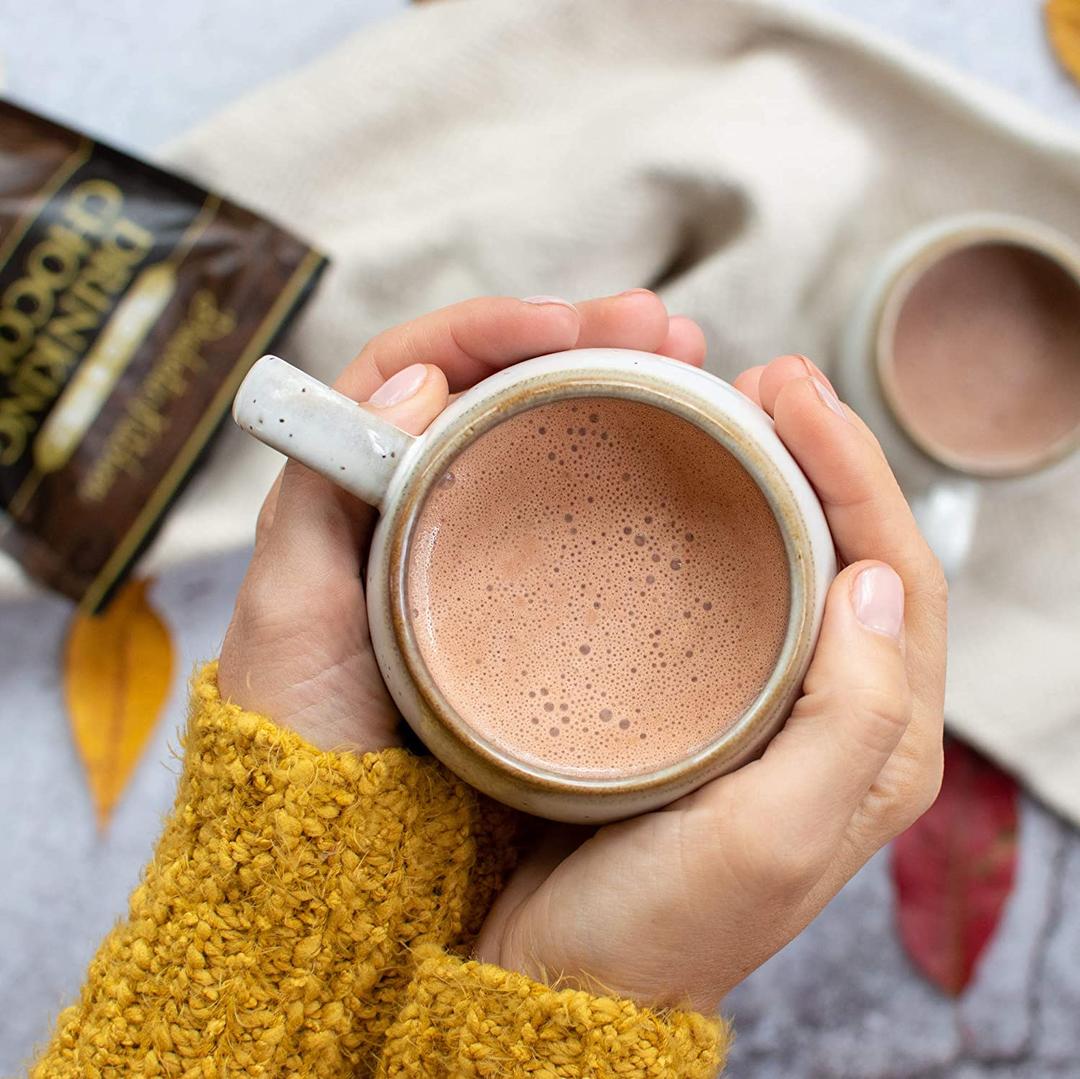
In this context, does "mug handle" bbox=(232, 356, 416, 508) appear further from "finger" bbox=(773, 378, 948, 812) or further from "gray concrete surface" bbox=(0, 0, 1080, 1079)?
"gray concrete surface" bbox=(0, 0, 1080, 1079)

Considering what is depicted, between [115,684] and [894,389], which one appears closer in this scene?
[894,389]

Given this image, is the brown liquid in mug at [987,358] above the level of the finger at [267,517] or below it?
below

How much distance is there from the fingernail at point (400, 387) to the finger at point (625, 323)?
0.34 feet

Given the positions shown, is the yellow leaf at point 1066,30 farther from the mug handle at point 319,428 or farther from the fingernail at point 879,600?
the mug handle at point 319,428

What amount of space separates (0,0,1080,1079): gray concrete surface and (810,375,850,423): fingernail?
574 millimetres

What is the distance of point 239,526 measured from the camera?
3.25 feet

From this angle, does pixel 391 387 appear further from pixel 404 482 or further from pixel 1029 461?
pixel 1029 461

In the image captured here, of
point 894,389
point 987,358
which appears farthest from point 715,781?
point 987,358

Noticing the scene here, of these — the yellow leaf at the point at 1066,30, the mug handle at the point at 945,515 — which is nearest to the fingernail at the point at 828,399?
the mug handle at the point at 945,515

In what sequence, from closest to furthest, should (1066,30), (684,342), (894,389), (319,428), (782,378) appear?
(319,428) < (782,378) < (684,342) < (894,389) < (1066,30)

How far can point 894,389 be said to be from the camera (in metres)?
0.89

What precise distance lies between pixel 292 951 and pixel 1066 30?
1.03 metres

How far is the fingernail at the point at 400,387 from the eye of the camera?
0.63 m

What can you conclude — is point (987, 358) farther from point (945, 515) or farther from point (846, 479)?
point (846, 479)
